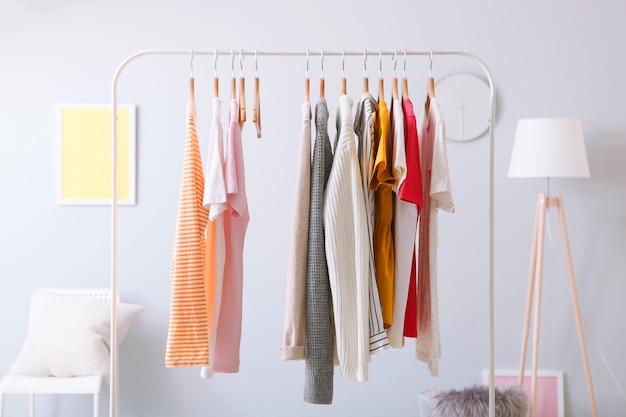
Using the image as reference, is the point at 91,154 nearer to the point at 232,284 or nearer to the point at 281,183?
the point at 281,183

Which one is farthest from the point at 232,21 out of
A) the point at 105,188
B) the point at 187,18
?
the point at 105,188

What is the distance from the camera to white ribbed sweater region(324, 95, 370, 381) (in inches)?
87.6

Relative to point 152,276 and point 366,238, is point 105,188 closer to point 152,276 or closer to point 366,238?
point 152,276

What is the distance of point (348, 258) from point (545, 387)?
6.84 feet

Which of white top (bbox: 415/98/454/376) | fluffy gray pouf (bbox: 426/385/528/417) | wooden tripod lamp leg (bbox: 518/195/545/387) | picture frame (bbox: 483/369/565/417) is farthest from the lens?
picture frame (bbox: 483/369/565/417)

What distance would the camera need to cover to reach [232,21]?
3.89 meters

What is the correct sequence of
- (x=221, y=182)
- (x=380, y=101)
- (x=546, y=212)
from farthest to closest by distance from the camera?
(x=546, y=212), (x=380, y=101), (x=221, y=182)

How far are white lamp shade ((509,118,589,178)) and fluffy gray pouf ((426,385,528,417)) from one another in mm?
971

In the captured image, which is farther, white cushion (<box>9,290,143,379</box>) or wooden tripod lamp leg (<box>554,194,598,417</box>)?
wooden tripod lamp leg (<box>554,194,598,417</box>)

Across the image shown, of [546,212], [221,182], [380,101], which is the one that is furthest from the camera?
[546,212]

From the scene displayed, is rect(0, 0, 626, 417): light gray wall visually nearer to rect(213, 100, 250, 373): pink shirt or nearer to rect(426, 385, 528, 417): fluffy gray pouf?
rect(426, 385, 528, 417): fluffy gray pouf

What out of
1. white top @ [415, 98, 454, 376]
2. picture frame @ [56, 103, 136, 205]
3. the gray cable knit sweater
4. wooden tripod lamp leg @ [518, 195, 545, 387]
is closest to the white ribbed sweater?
the gray cable knit sweater

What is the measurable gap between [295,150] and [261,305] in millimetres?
804

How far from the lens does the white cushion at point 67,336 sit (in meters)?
3.36
